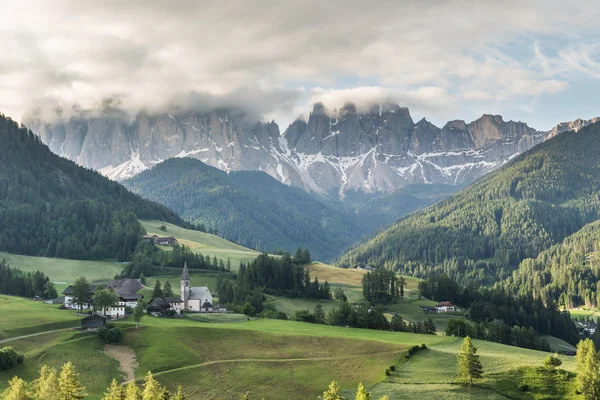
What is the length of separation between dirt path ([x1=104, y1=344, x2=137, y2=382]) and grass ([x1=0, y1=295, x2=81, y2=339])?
12.9 meters

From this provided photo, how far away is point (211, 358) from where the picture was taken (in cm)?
9419

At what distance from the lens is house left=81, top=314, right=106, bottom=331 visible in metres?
106

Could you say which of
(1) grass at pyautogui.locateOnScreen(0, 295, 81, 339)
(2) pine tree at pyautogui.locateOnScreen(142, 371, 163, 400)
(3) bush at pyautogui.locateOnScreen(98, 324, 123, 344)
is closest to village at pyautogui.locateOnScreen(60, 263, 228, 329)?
(1) grass at pyautogui.locateOnScreen(0, 295, 81, 339)

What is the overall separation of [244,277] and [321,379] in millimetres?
92757

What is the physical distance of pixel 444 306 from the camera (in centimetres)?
17838

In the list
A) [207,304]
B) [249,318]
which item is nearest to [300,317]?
[249,318]

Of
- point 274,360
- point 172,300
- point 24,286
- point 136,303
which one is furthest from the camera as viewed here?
point 24,286

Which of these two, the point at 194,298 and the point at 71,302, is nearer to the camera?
the point at 71,302

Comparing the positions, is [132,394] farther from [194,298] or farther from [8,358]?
[194,298]

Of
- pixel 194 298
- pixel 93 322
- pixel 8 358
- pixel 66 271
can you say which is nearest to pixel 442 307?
pixel 194 298

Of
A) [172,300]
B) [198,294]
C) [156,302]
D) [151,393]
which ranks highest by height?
[198,294]

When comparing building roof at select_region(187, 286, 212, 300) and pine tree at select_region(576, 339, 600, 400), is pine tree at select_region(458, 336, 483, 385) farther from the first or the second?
building roof at select_region(187, 286, 212, 300)

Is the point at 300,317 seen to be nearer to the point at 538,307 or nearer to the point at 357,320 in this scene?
the point at 357,320

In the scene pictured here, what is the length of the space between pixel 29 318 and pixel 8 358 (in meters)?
24.1
